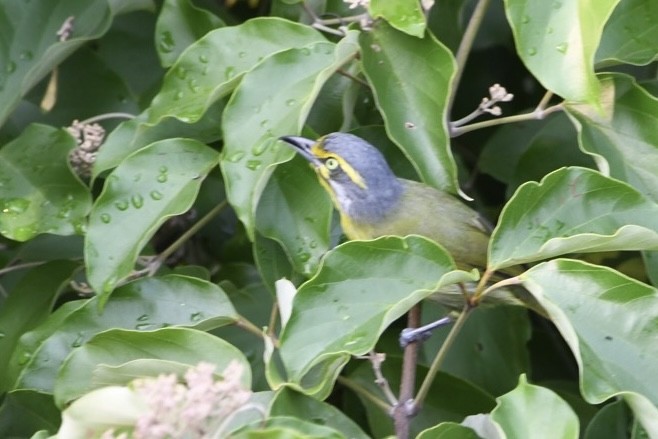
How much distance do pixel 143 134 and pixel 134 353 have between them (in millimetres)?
704

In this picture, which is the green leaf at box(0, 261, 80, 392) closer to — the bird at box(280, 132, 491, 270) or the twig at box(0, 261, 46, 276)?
the twig at box(0, 261, 46, 276)

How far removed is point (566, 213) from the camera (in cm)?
230

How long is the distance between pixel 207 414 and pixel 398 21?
122 centimetres

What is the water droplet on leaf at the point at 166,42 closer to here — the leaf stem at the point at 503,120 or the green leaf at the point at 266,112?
the green leaf at the point at 266,112

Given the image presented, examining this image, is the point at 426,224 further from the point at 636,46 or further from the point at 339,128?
the point at 636,46

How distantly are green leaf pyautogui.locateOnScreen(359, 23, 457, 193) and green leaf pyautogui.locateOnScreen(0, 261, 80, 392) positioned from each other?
90 cm

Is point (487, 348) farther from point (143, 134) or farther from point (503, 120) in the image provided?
point (143, 134)

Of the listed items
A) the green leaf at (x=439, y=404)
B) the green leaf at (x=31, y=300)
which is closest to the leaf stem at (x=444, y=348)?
the green leaf at (x=439, y=404)

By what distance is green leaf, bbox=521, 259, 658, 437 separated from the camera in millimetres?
2086

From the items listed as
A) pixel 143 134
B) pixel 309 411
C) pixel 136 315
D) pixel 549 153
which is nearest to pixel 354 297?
pixel 309 411

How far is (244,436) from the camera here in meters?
1.72

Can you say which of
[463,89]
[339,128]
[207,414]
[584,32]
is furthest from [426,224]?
[207,414]

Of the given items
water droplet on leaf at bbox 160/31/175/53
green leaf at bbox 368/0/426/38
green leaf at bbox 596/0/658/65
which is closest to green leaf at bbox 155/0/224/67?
water droplet on leaf at bbox 160/31/175/53

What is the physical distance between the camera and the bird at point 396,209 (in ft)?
9.83
